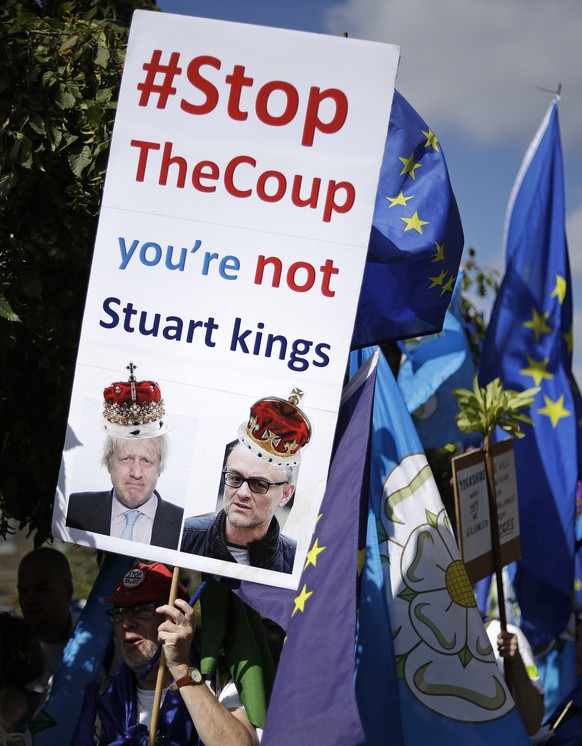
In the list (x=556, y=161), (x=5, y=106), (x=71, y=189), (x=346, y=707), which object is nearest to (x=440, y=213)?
(x=71, y=189)

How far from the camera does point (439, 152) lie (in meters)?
3.79

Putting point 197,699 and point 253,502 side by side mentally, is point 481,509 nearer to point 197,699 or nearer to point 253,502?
point 253,502

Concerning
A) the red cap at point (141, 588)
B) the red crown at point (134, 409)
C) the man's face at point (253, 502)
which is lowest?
the red cap at point (141, 588)

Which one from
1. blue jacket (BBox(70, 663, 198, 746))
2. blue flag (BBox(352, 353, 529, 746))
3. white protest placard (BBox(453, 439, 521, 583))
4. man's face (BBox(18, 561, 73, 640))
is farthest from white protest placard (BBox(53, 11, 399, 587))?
man's face (BBox(18, 561, 73, 640))

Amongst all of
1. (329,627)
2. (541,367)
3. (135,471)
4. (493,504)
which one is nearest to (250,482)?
(135,471)

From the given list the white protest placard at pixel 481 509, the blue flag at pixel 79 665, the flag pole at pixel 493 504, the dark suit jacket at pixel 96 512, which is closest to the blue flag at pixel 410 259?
the white protest placard at pixel 481 509

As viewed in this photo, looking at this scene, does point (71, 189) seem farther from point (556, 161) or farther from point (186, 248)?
point (556, 161)

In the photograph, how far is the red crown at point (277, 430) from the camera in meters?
2.66

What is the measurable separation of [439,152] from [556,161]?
3.13 metres

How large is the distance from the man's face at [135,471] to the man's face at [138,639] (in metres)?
0.51

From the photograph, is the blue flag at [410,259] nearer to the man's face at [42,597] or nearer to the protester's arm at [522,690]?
the protester's arm at [522,690]

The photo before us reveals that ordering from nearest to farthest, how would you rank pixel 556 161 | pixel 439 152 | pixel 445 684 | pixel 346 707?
1. pixel 346 707
2. pixel 445 684
3. pixel 439 152
4. pixel 556 161

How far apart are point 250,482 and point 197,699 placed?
2.26ft

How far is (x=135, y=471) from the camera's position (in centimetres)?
276
